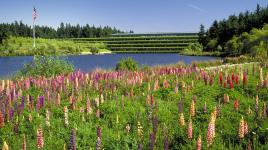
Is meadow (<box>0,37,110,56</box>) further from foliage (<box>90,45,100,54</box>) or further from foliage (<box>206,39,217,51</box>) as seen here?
foliage (<box>206,39,217,51</box>)

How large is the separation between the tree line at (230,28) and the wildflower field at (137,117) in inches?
4061

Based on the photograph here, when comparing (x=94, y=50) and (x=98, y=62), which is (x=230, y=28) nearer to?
(x=98, y=62)

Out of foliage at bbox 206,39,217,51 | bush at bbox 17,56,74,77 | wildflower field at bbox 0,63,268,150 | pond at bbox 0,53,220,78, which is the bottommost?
pond at bbox 0,53,220,78

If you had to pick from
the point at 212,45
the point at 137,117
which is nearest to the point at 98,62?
the point at 212,45

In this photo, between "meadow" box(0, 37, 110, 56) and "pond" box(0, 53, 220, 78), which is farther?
"meadow" box(0, 37, 110, 56)

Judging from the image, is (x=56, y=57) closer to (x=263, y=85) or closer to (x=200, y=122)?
(x=263, y=85)

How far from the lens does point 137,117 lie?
9.14 meters

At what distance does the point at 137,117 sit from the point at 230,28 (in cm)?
12521

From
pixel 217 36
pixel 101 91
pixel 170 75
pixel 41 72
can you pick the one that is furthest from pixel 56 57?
pixel 217 36

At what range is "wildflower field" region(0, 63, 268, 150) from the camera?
279 inches

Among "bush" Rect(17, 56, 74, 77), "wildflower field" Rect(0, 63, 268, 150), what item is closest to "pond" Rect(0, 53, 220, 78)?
"bush" Rect(17, 56, 74, 77)

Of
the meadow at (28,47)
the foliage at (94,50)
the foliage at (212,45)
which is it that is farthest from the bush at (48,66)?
the foliage at (94,50)

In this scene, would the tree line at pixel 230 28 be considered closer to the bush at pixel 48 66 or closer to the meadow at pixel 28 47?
the meadow at pixel 28 47

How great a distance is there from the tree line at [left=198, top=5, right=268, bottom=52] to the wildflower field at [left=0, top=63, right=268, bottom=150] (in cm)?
10316
